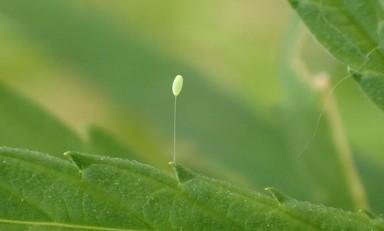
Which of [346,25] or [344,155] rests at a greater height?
[346,25]

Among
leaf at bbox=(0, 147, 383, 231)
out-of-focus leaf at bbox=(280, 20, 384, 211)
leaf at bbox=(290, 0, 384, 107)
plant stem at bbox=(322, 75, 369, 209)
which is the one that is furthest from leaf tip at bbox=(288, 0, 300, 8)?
plant stem at bbox=(322, 75, 369, 209)

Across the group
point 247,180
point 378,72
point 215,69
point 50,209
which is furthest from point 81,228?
point 215,69

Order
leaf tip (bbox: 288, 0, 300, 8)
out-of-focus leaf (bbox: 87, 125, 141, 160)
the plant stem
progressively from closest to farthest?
leaf tip (bbox: 288, 0, 300, 8) → out-of-focus leaf (bbox: 87, 125, 141, 160) → the plant stem

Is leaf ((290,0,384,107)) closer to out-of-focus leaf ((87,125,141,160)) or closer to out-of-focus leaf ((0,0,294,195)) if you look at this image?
out-of-focus leaf ((87,125,141,160))

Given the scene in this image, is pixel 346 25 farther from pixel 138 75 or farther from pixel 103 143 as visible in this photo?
pixel 138 75

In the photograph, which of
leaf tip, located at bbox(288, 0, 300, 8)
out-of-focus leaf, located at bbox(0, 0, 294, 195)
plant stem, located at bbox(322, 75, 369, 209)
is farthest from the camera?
out-of-focus leaf, located at bbox(0, 0, 294, 195)

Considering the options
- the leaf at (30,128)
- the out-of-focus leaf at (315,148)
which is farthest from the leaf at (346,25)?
the leaf at (30,128)

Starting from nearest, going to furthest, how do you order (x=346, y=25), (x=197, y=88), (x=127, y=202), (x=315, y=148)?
(x=127, y=202)
(x=346, y=25)
(x=315, y=148)
(x=197, y=88)

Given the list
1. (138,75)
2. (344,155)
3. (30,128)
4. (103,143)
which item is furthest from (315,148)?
(138,75)
